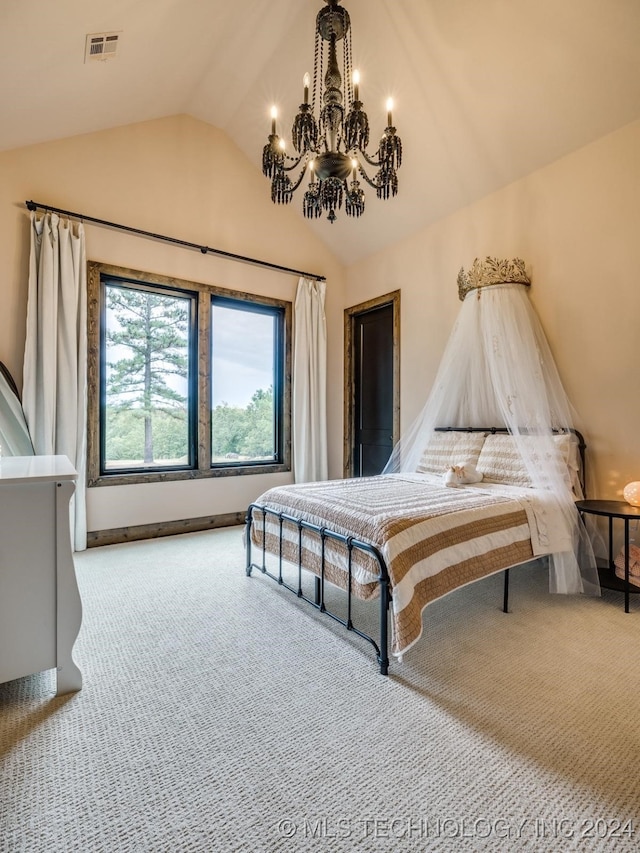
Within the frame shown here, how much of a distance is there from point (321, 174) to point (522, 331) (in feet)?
6.60

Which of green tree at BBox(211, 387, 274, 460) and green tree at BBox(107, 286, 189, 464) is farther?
green tree at BBox(211, 387, 274, 460)

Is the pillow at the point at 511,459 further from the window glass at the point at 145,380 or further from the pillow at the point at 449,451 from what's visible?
the window glass at the point at 145,380

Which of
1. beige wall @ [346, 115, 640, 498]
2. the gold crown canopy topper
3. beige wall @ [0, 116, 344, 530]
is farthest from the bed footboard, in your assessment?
the gold crown canopy topper

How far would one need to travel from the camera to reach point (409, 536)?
211 centimetres

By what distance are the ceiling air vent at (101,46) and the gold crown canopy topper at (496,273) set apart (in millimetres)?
3103

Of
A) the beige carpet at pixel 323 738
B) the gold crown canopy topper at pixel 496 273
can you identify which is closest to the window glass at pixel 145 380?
the beige carpet at pixel 323 738

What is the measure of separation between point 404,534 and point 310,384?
11.0 ft

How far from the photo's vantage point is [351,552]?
2.23 m

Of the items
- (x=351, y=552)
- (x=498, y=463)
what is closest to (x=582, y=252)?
(x=498, y=463)

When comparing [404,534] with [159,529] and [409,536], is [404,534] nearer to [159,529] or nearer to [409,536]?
[409,536]

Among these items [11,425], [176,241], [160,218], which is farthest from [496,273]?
[11,425]

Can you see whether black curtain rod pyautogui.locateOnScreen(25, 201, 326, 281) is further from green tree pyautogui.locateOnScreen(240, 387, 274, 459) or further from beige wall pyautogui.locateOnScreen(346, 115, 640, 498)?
beige wall pyautogui.locateOnScreen(346, 115, 640, 498)

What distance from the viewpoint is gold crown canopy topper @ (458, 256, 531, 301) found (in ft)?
11.6

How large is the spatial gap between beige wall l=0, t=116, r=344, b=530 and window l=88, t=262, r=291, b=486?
17 centimetres
